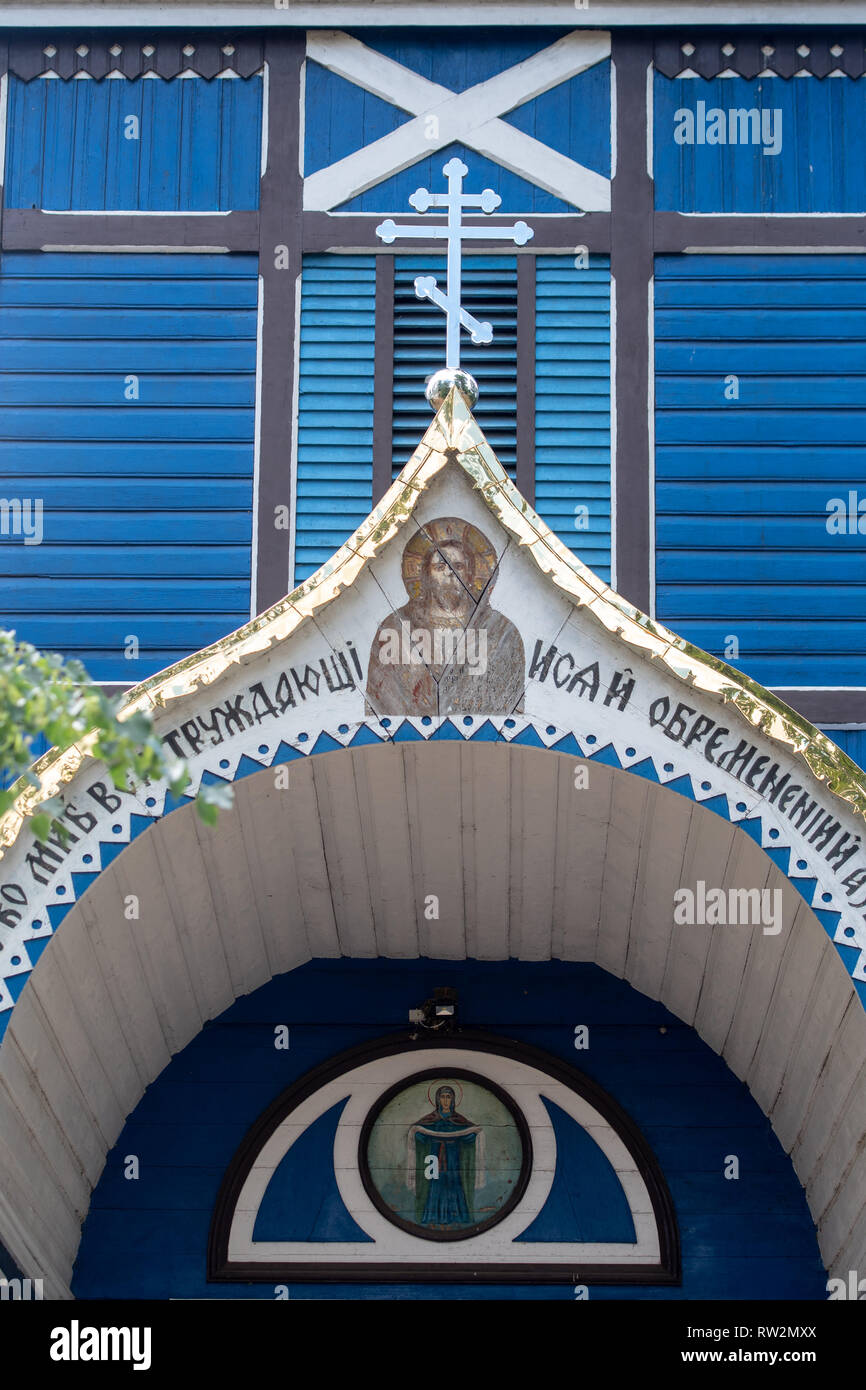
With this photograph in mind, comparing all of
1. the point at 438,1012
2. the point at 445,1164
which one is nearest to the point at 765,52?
the point at 438,1012

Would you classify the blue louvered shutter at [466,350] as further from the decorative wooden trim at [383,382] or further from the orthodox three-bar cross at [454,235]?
the orthodox three-bar cross at [454,235]

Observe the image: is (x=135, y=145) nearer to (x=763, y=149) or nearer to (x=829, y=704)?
(x=763, y=149)

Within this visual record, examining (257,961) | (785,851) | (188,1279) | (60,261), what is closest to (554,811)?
(785,851)

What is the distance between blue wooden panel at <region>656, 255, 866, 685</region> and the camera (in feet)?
35.3

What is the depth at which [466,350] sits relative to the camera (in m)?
11.3

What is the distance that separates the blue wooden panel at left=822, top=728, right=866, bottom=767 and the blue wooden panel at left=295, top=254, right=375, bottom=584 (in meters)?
2.85

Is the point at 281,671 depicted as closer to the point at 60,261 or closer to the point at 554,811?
the point at 554,811

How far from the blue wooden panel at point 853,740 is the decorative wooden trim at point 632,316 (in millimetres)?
1222

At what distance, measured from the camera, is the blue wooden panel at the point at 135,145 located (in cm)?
1148

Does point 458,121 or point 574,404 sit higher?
point 458,121

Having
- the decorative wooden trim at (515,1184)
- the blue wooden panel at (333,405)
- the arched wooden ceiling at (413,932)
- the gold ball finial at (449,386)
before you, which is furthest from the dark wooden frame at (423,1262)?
the gold ball finial at (449,386)

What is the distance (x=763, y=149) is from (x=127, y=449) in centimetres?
411

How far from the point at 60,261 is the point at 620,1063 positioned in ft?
18.2

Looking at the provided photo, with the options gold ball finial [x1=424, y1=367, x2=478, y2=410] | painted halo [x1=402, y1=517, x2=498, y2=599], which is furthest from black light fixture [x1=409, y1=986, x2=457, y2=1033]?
gold ball finial [x1=424, y1=367, x2=478, y2=410]
